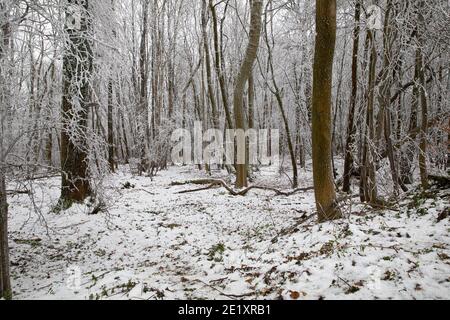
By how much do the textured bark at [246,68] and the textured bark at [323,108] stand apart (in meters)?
5.16

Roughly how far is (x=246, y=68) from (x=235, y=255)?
22.8 ft

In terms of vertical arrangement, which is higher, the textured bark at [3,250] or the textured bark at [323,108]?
the textured bark at [323,108]

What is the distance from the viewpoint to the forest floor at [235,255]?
3262 millimetres

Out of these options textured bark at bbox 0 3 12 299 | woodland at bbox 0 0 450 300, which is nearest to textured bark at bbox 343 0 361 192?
woodland at bbox 0 0 450 300

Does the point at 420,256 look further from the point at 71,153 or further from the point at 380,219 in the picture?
the point at 71,153

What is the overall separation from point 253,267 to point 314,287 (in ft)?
3.79

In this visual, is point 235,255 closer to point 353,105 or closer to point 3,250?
point 3,250

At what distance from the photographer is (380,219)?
495cm

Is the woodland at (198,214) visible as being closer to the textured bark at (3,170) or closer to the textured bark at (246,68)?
the textured bark at (3,170)

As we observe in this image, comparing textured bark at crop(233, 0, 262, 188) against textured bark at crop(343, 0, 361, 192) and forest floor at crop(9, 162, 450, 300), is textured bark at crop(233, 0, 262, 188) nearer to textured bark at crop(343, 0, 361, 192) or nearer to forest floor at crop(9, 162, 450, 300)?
textured bark at crop(343, 0, 361, 192)

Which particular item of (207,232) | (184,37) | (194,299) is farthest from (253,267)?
(184,37)

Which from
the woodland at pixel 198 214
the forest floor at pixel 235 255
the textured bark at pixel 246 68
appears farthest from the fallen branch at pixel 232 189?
the forest floor at pixel 235 255

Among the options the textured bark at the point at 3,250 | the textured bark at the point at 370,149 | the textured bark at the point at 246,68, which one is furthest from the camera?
the textured bark at the point at 246,68

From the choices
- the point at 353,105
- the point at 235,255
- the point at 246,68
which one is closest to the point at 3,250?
the point at 235,255
